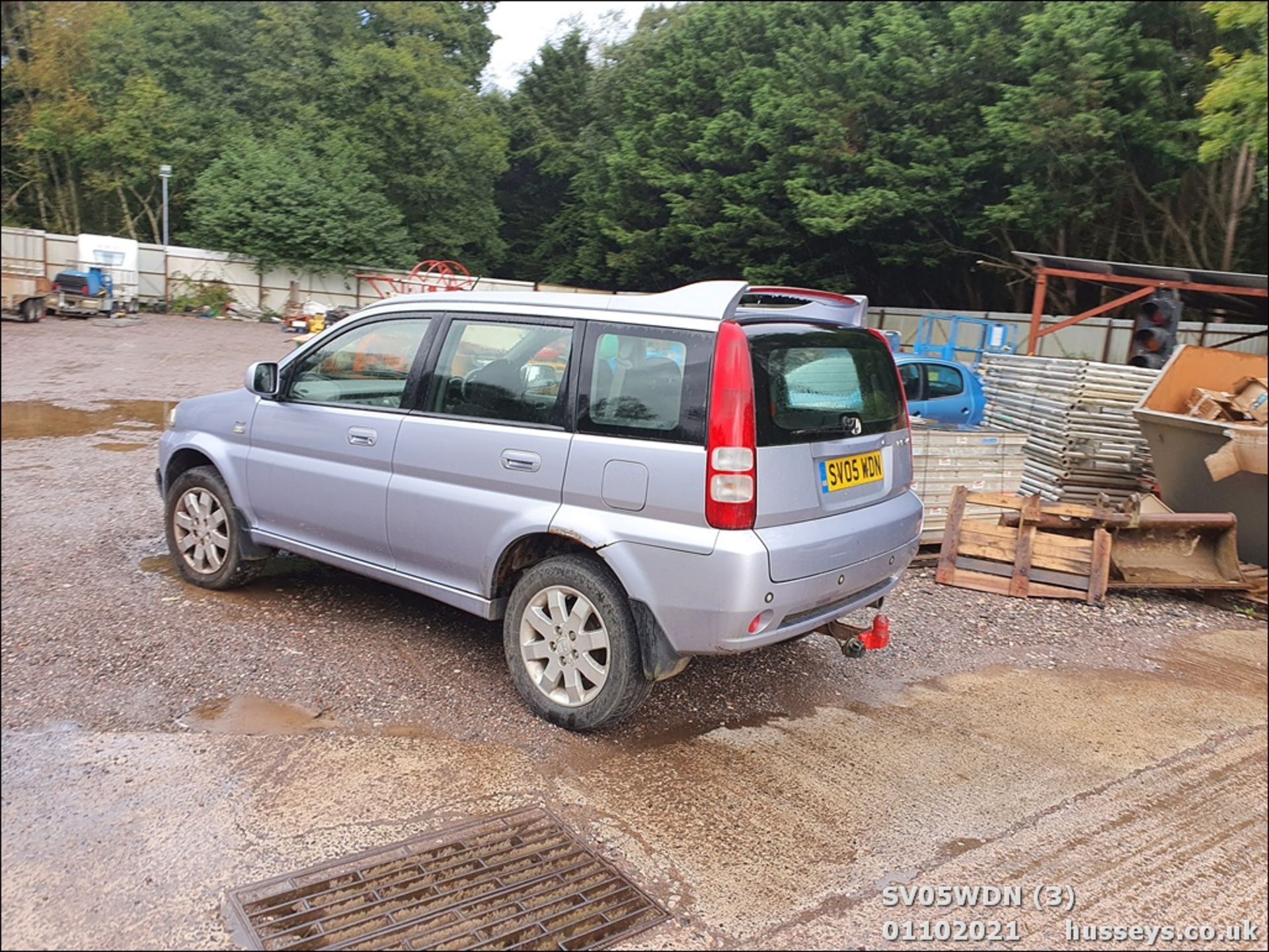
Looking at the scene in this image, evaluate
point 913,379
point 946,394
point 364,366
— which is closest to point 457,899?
point 364,366

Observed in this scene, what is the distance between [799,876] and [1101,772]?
162cm

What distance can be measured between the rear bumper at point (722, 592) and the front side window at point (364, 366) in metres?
1.39

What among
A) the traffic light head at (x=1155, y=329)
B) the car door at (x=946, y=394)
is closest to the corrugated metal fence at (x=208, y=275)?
the car door at (x=946, y=394)

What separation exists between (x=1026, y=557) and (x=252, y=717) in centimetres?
503

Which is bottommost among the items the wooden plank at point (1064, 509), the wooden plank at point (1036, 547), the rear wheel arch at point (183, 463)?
the wooden plank at point (1036, 547)

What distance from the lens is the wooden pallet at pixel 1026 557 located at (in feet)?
20.5

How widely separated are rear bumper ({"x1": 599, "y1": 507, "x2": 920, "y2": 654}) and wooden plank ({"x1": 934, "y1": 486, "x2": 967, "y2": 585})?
3.11 metres

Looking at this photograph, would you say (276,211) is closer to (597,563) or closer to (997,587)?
(597,563)

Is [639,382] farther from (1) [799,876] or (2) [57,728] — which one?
(2) [57,728]

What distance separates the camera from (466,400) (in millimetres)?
3990

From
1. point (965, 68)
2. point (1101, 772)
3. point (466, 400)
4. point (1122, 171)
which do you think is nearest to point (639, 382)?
point (466, 400)

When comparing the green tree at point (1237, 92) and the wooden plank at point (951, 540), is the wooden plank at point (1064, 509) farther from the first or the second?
the green tree at point (1237, 92)

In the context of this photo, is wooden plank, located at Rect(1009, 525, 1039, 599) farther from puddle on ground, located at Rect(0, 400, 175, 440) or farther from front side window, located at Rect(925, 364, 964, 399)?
front side window, located at Rect(925, 364, 964, 399)

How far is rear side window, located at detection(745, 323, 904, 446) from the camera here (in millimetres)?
3463
